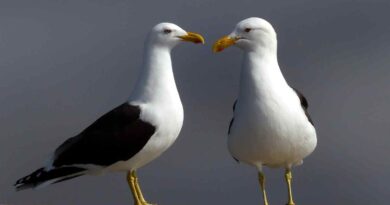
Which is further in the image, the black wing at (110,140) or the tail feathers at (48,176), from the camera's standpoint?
the tail feathers at (48,176)

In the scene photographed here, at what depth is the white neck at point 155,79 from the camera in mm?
13680

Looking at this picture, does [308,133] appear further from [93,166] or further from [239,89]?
[93,166]

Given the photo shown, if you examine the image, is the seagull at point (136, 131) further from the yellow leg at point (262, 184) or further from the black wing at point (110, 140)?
the yellow leg at point (262, 184)

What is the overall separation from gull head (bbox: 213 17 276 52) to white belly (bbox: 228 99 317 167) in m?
1.03

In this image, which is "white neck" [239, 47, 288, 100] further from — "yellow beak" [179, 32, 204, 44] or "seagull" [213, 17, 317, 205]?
"yellow beak" [179, 32, 204, 44]

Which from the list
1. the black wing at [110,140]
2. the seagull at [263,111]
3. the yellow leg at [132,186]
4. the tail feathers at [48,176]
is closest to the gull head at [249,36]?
the seagull at [263,111]

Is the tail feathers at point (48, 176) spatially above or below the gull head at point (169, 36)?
below

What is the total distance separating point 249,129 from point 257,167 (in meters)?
1.03

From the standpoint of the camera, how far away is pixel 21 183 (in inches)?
580

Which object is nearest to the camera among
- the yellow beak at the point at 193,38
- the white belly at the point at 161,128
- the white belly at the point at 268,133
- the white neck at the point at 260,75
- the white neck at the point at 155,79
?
the white belly at the point at 268,133

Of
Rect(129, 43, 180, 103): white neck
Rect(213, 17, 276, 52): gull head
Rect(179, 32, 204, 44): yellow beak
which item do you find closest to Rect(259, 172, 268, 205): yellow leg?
Rect(129, 43, 180, 103): white neck

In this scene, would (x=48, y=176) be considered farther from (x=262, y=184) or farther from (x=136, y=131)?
(x=262, y=184)

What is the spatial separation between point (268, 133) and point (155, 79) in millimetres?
2131

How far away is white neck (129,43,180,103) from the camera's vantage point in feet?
44.9
